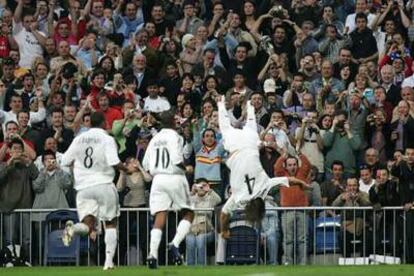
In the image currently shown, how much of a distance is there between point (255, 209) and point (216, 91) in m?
Result: 5.14

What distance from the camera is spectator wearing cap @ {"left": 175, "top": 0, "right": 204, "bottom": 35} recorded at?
129 feet

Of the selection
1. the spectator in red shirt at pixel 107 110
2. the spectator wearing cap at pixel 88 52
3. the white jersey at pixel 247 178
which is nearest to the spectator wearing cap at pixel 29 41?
the spectator wearing cap at pixel 88 52

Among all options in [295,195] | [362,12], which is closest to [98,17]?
[362,12]

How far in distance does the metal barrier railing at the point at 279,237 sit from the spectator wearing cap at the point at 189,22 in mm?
6323

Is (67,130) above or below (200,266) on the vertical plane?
above

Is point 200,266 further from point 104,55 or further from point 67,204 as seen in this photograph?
point 104,55

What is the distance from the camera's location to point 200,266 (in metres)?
31.8

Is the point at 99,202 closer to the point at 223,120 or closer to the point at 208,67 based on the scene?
the point at 223,120

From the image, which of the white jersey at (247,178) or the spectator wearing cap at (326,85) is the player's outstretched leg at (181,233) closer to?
the white jersey at (247,178)

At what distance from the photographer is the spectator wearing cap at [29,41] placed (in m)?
38.9

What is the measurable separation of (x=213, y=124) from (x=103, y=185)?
5034mm

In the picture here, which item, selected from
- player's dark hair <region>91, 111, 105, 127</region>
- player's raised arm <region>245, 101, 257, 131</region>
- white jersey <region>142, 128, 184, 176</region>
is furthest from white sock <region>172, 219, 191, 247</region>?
player's raised arm <region>245, 101, 257, 131</region>

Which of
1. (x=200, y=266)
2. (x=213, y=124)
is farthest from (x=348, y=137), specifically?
(x=200, y=266)

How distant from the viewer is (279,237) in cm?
3328
